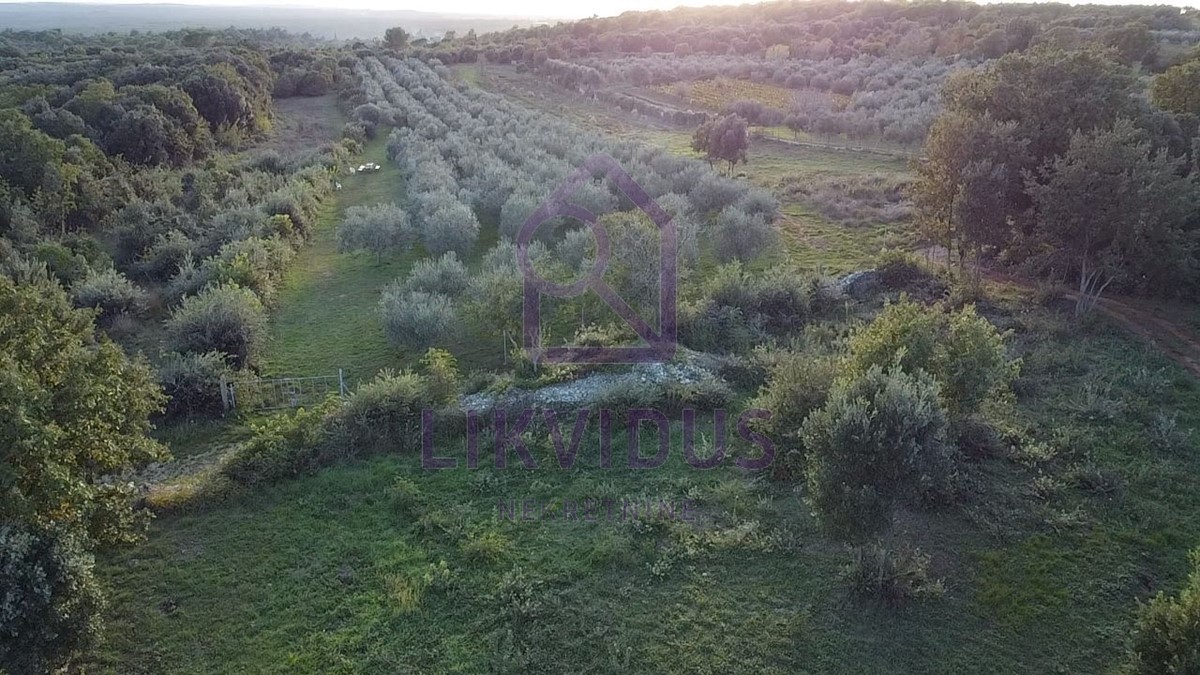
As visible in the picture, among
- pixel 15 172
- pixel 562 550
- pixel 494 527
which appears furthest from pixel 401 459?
pixel 15 172

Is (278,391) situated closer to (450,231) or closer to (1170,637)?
(450,231)

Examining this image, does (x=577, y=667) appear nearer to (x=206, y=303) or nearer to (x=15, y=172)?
(x=206, y=303)

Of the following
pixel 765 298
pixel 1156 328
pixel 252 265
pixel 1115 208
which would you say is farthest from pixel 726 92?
pixel 252 265

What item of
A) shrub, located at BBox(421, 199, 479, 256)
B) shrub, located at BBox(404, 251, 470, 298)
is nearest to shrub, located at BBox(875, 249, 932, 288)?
shrub, located at BBox(404, 251, 470, 298)

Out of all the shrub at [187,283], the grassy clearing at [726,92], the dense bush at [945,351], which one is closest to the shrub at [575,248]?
the shrub at [187,283]

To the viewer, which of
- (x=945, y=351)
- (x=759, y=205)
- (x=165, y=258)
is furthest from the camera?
(x=759, y=205)

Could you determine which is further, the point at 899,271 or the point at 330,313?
the point at 899,271
